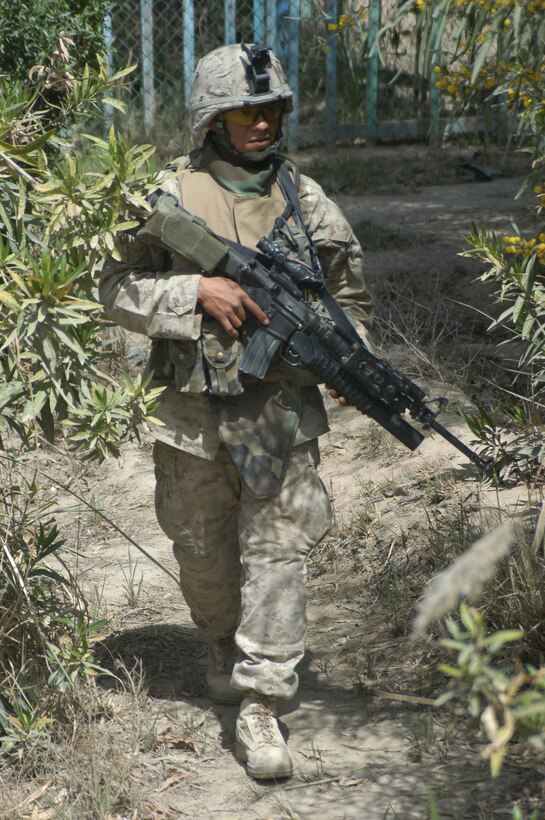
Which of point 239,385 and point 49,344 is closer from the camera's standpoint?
point 49,344

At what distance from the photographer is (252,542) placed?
3.02 m

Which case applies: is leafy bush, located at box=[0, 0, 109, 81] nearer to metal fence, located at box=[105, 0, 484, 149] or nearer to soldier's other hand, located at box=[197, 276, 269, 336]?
soldier's other hand, located at box=[197, 276, 269, 336]

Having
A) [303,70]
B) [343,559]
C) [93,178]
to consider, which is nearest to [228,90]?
[93,178]

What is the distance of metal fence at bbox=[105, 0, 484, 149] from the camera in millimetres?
8773

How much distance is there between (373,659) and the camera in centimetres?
353

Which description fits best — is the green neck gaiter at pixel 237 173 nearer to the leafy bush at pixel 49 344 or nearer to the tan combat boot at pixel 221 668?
the leafy bush at pixel 49 344

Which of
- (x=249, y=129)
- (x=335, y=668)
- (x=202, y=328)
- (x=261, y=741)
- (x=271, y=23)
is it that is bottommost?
(x=335, y=668)

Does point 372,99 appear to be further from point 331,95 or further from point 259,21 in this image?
point 259,21

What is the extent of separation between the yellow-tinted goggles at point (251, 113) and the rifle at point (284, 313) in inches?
10.9

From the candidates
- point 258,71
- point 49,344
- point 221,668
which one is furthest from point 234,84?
point 221,668

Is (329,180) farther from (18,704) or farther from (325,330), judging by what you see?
(18,704)

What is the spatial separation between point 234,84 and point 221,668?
5.80ft

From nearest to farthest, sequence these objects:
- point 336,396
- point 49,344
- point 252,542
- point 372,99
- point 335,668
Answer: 1. point 49,344
2. point 252,542
3. point 336,396
4. point 335,668
5. point 372,99

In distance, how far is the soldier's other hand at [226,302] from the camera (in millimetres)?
2916
